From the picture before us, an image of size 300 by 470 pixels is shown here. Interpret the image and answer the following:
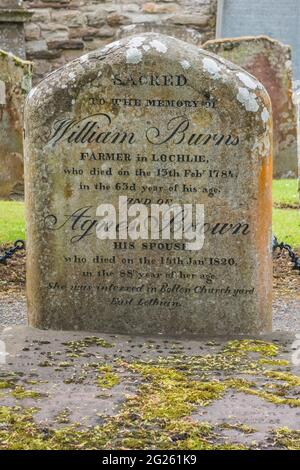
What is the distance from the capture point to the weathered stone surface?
403 inches

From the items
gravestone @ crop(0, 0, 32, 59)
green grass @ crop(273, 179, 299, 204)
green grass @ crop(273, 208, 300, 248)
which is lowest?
green grass @ crop(273, 208, 300, 248)

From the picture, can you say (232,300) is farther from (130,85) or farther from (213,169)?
(130,85)

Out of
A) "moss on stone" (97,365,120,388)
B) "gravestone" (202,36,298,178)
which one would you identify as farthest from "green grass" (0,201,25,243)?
"moss on stone" (97,365,120,388)

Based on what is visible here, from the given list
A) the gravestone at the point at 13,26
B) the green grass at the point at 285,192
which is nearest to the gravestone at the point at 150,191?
the green grass at the point at 285,192

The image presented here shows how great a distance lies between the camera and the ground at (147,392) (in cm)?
337

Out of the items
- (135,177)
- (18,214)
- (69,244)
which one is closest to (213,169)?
(135,177)

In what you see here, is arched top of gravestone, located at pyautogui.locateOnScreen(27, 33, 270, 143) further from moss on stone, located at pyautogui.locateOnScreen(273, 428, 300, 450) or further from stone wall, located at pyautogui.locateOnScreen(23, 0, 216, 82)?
stone wall, located at pyautogui.locateOnScreen(23, 0, 216, 82)

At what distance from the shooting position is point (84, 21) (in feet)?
48.7

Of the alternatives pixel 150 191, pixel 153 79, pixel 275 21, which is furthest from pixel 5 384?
pixel 275 21

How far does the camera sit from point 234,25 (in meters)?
15.4

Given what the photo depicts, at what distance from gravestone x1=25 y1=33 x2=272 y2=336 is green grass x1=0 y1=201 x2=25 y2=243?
10.6 feet

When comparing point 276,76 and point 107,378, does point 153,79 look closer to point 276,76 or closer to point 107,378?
point 107,378

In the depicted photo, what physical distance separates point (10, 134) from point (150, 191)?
18.7ft

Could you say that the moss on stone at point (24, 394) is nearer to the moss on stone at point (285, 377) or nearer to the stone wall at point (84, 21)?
the moss on stone at point (285, 377)
